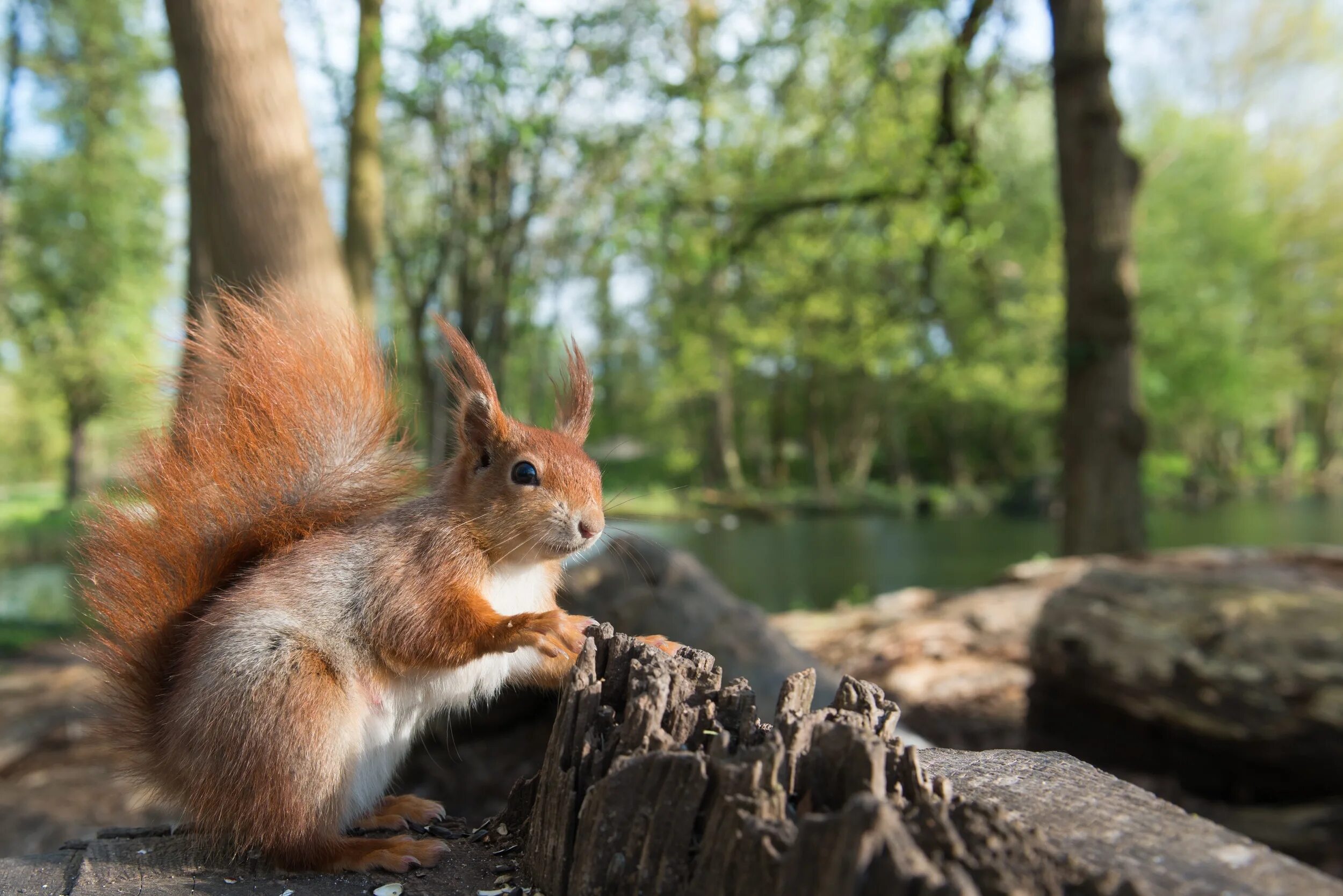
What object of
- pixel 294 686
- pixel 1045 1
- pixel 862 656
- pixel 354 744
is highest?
pixel 1045 1

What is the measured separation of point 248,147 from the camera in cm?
328

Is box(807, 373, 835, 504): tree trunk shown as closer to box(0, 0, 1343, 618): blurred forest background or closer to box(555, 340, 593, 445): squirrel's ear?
box(0, 0, 1343, 618): blurred forest background

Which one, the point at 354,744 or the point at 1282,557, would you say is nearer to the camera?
the point at 354,744

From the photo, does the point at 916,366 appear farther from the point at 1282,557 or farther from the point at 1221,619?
the point at 1221,619

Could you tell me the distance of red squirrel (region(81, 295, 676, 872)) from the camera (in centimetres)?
132

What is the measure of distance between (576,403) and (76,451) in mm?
24728

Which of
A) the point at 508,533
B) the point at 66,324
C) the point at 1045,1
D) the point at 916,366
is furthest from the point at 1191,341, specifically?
the point at 66,324

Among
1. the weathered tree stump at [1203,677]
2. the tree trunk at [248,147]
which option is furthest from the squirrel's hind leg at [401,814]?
the weathered tree stump at [1203,677]

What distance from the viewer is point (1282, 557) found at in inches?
202

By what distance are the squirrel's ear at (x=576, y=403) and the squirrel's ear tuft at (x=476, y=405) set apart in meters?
0.16

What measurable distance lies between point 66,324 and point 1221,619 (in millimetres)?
21879

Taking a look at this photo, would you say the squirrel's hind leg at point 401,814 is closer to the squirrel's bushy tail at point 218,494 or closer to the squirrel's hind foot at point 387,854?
the squirrel's hind foot at point 387,854

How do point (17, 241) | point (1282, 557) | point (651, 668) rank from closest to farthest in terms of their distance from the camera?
1. point (651, 668)
2. point (1282, 557)
3. point (17, 241)

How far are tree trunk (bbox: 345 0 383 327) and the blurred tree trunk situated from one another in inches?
212
